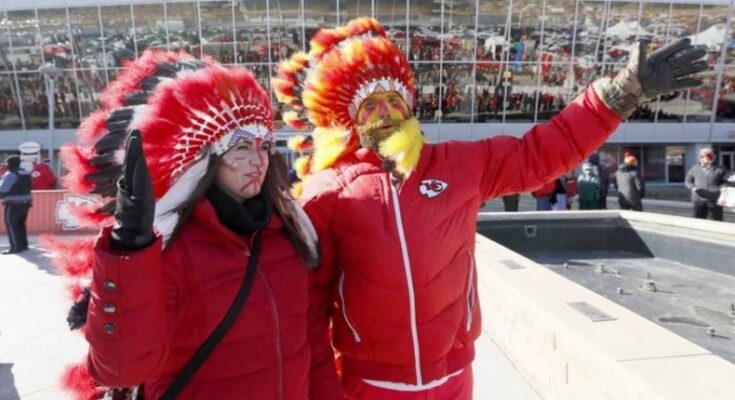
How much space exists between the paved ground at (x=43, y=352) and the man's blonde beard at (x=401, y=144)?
71.5 inches

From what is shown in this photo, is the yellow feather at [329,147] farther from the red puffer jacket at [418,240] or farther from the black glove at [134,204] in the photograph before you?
the black glove at [134,204]

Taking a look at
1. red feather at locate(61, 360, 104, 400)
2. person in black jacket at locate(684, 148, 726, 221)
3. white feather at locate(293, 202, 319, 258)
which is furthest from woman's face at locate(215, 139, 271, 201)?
person in black jacket at locate(684, 148, 726, 221)

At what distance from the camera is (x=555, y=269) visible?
634 cm

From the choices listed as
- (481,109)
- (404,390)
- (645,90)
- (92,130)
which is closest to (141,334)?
(92,130)

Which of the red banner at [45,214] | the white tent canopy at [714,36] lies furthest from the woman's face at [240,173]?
the white tent canopy at [714,36]

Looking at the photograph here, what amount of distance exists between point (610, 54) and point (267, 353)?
26319 mm

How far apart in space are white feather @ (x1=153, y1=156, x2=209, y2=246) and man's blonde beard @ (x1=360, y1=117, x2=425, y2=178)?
676 mm

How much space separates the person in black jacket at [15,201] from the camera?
348 inches

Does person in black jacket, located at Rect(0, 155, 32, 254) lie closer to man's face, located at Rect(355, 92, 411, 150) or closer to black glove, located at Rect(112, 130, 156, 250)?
man's face, located at Rect(355, 92, 411, 150)

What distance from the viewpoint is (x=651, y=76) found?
2020 mm

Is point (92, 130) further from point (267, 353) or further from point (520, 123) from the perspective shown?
point (520, 123)

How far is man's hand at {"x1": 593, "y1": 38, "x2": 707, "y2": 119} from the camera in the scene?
79.4 inches

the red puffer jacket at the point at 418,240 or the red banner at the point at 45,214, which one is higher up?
the red puffer jacket at the point at 418,240

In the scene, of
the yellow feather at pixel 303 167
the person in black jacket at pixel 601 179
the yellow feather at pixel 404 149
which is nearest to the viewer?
the yellow feather at pixel 404 149
